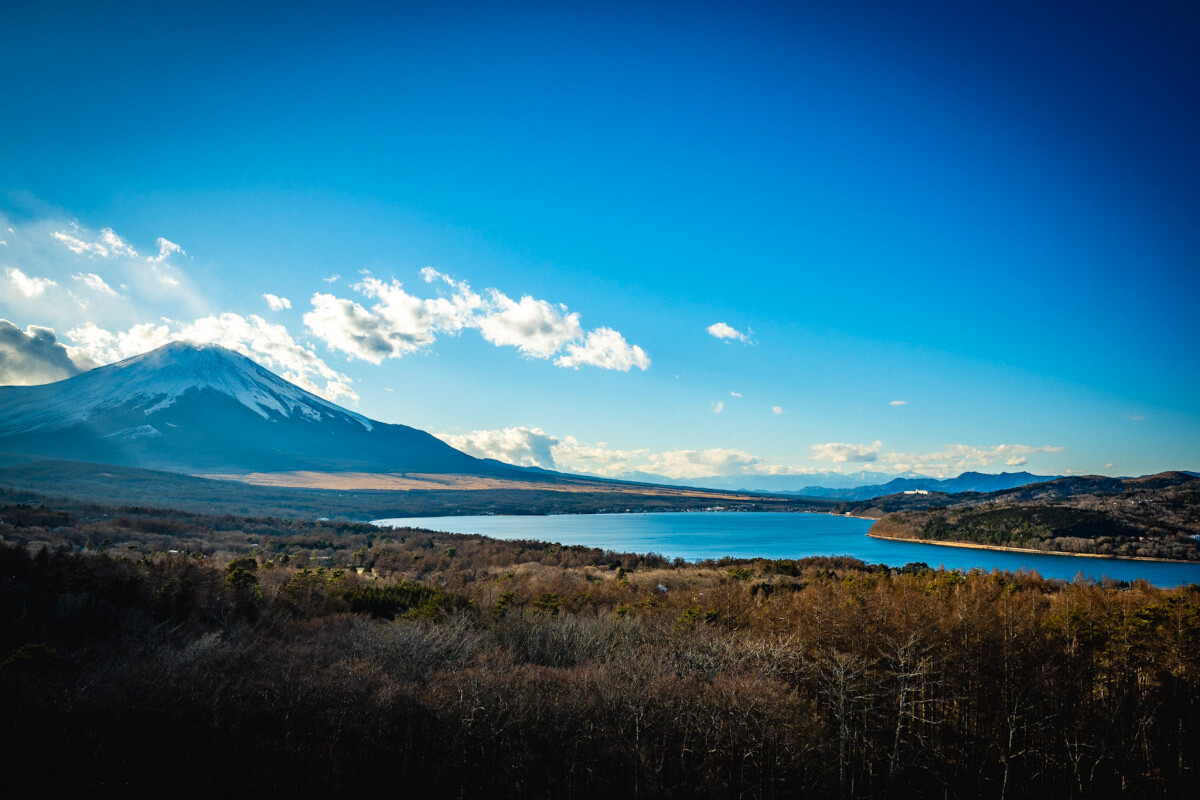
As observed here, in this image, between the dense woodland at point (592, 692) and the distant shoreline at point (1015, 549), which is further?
the distant shoreline at point (1015, 549)

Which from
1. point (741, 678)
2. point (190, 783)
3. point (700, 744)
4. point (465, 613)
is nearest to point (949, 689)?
point (741, 678)

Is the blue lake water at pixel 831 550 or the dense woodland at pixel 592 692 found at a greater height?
the dense woodland at pixel 592 692

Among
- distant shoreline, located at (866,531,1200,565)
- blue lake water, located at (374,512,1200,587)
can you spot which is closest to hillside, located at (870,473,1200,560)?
distant shoreline, located at (866,531,1200,565)

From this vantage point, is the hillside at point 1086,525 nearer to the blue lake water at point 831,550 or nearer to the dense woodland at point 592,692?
the blue lake water at point 831,550

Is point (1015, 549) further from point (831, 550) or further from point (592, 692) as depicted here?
point (592, 692)

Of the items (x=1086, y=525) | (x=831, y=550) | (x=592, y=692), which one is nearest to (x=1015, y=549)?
(x=1086, y=525)

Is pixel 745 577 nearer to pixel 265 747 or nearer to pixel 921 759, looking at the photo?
pixel 921 759

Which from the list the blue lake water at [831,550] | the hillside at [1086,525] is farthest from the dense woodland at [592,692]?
the hillside at [1086,525]
